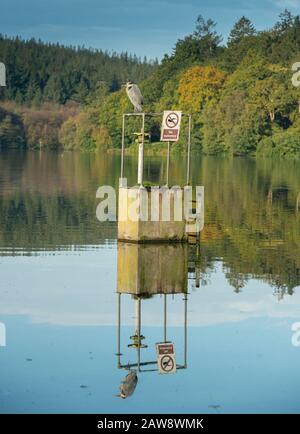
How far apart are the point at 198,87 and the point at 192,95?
0.92m

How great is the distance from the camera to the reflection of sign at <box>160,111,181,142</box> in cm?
2420

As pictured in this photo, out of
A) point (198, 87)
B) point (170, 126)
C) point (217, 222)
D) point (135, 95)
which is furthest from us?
point (198, 87)

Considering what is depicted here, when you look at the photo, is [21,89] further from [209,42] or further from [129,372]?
[129,372]

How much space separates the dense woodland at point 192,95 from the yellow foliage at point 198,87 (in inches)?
3.6

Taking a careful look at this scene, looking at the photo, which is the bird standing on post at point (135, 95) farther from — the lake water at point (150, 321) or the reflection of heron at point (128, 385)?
the reflection of heron at point (128, 385)

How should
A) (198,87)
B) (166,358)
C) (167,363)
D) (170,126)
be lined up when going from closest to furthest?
(167,363), (166,358), (170,126), (198,87)

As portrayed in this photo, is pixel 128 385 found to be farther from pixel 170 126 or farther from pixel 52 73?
pixel 52 73

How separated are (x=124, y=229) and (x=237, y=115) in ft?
233

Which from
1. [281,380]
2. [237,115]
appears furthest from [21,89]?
[281,380]

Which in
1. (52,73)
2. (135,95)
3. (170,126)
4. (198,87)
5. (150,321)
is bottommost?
(150,321)

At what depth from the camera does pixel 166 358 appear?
537 inches

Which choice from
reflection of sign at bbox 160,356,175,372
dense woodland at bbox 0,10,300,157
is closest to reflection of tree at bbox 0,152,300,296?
reflection of sign at bbox 160,356,175,372


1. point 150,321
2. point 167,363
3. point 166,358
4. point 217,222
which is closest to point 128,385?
point 167,363

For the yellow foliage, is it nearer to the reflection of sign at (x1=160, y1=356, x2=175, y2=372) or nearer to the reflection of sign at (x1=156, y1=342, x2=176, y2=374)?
the reflection of sign at (x1=156, y1=342, x2=176, y2=374)
